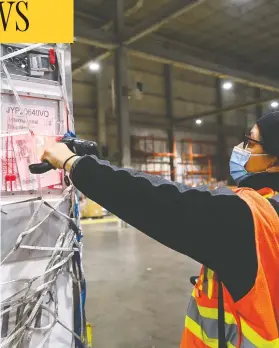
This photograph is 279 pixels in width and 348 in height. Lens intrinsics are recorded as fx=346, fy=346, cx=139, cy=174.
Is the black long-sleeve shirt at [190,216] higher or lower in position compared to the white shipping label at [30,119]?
lower

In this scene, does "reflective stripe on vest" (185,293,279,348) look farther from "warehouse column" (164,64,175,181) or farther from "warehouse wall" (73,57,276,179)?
"warehouse column" (164,64,175,181)

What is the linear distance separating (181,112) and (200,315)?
14042mm

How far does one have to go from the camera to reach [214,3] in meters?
8.34

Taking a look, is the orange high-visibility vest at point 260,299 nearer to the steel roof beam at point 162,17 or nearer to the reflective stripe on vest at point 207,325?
the reflective stripe on vest at point 207,325

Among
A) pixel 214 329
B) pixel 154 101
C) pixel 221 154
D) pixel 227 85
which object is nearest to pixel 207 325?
pixel 214 329

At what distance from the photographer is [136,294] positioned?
352 centimetres

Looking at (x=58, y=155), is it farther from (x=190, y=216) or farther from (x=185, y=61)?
(x=185, y=61)

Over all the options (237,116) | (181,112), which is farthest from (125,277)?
(237,116)

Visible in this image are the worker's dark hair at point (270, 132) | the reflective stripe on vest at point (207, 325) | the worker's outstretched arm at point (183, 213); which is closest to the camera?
the worker's outstretched arm at point (183, 213)

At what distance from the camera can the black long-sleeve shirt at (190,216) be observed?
765 mm

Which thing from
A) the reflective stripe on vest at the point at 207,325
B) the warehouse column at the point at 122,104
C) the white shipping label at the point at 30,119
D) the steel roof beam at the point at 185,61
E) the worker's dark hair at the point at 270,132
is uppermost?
the steel roof beam at the point at 185,61

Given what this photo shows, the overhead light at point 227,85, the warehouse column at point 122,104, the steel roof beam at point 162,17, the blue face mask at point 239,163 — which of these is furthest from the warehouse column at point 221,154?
the blue face mask at point 239,163

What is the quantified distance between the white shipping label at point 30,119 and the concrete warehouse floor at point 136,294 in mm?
1755

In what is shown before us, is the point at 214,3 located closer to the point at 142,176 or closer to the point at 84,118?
the point at 84,118
